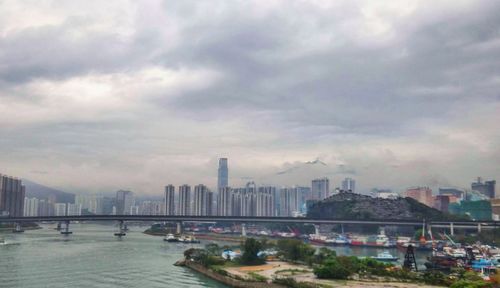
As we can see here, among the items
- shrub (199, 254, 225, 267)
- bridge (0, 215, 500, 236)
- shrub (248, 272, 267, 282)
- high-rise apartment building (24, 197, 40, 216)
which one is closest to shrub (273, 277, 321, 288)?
shrub (248, 272, 267, 282)

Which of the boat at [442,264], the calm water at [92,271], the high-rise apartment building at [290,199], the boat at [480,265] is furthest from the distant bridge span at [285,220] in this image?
the high-rise apartment building at [290,199]

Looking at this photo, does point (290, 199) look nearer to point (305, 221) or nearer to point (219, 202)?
point (219, 202)

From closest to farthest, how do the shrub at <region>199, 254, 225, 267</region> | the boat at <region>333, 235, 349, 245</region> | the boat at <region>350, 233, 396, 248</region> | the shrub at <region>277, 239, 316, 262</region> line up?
the shrub at <region>199, 254, 225, 267</region> < the shrub at <region>277, 239, 316, 262</region> < the boat at <region>350, 233, 396, 248</region> < the boat at <region>333, 235, 349, 245</region>

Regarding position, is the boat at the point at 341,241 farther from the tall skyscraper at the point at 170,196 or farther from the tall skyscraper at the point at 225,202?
the tall skyscraper at the point at 170,196

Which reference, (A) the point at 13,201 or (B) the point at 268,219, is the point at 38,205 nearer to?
(A) the point at 13,201

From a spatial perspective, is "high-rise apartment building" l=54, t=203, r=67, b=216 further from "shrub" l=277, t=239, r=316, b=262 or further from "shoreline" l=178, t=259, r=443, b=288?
"shoreline" l=178, t=259, r=443, b=288

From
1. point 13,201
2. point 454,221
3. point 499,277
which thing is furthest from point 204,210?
point 499,277

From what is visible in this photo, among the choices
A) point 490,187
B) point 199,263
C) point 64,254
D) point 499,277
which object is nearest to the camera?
point 499,277
